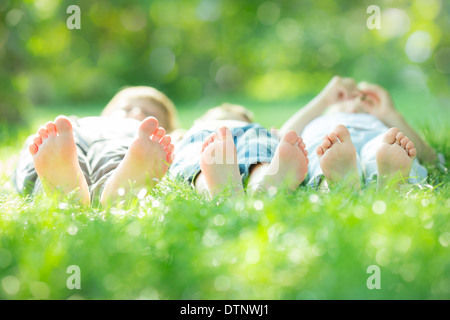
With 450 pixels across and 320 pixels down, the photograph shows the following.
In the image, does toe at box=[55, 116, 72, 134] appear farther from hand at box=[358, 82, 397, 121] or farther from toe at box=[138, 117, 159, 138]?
hand at box=[358, 82, 397, 121]

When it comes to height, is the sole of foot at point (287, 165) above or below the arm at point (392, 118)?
below

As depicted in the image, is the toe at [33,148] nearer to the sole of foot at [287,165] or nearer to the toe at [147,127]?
the toe at [147,127]

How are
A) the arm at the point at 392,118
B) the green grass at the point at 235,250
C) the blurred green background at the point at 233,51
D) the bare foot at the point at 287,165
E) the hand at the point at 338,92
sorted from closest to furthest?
1. the green grass at the point at 235,250
2. the bare foot at the point at 287,165
3. the arm at the point at 392,118
4. the hand at the point at 338,92
5. the blurred green background at the point at 233,51

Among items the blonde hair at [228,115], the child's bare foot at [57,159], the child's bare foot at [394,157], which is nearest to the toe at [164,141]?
the child's bare foot at [57,159]

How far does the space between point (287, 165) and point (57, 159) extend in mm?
654

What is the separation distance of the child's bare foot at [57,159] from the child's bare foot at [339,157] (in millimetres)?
703

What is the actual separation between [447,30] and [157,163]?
6.18 metres

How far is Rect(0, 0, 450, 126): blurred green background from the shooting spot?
805cm

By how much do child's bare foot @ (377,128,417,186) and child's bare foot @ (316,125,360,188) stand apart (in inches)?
3.6

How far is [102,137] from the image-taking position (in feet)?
6.08

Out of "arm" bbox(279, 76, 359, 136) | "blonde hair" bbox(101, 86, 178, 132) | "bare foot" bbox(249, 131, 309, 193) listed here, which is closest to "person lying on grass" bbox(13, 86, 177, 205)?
"bare foot" bbox(249, 131, 309, 193)

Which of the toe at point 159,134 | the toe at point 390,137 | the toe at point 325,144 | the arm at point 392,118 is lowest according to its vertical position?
the toe at point 325,144

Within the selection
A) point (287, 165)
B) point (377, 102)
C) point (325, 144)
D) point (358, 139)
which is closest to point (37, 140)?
point (287, 165)

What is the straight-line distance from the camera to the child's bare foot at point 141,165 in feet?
4.80
